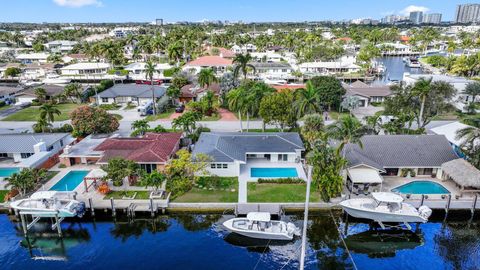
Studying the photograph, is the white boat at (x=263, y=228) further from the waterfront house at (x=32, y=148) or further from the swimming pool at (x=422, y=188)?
the waterfront house at (x=32, y=148)

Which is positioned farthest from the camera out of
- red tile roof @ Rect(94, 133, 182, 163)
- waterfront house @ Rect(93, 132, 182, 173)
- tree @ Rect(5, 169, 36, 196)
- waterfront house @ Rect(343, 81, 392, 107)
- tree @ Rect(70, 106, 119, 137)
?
waterfront house @ Rect(343, 81, 392, 107)

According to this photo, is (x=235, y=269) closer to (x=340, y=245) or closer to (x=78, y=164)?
(x=340, y=245)

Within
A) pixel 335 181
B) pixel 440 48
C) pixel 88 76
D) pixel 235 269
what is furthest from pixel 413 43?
pixel 235 269

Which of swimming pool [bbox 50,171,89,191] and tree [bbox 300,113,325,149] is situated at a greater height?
tree [bbox 300,113,325,149]

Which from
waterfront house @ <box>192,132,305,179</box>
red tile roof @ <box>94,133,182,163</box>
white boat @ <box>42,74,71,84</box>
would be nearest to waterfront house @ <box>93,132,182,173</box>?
red tile roof @ <box>94,133,182,163</box>

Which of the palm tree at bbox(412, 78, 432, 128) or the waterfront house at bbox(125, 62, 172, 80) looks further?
the waterfront house at bbox(125, 62, 172, 80)

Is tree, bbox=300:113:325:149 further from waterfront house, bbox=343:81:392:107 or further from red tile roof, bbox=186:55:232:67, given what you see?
red tile roof, bbox=186:55:232:67

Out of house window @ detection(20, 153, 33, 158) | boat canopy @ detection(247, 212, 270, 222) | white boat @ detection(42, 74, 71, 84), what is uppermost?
white boat @ detection(42, 74, 71, 84)

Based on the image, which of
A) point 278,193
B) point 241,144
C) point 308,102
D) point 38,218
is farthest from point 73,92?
point 278,193
